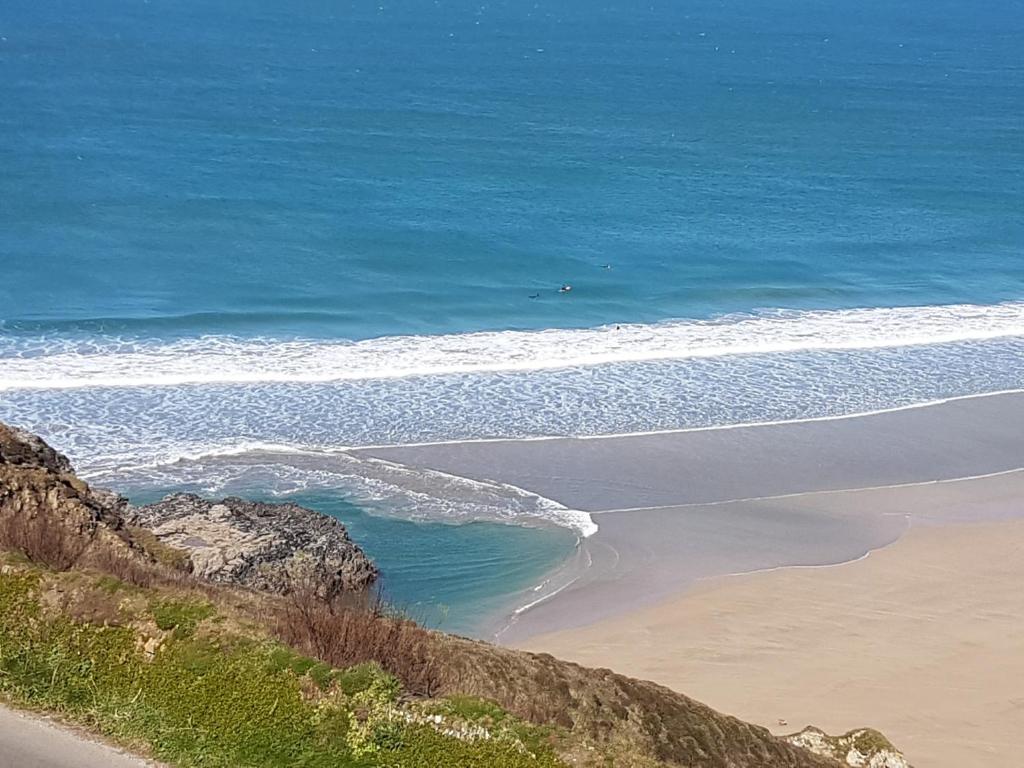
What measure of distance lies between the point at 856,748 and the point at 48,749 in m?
7.61

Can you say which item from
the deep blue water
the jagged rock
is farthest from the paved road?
the deep blue water

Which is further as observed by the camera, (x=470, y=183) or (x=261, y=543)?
(x=470, y=183)

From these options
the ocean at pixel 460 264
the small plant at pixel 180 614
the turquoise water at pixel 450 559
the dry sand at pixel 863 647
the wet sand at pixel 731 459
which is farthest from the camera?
the ocean at pixel 460 264

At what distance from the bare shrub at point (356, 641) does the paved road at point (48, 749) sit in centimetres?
182

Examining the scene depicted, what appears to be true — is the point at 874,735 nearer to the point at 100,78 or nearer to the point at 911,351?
the point at 911,351

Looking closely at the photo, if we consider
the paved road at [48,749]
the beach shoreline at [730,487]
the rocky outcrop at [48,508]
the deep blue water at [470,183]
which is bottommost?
the paved road at [48,749]

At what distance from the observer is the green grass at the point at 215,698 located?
911cm

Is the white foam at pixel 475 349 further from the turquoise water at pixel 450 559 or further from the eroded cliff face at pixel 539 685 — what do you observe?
the eroded cliff face at pixel 539 685

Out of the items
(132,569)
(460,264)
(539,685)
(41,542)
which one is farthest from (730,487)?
(460,264)

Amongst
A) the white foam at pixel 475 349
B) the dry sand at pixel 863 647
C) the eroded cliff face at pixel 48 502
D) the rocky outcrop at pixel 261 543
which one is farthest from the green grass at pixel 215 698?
the white foam at pixel 475 349

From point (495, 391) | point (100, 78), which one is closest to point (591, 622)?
point (495, 391)

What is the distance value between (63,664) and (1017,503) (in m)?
20.2

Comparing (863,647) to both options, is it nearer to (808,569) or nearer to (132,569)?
(808,569)

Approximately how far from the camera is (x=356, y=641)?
10.4m
